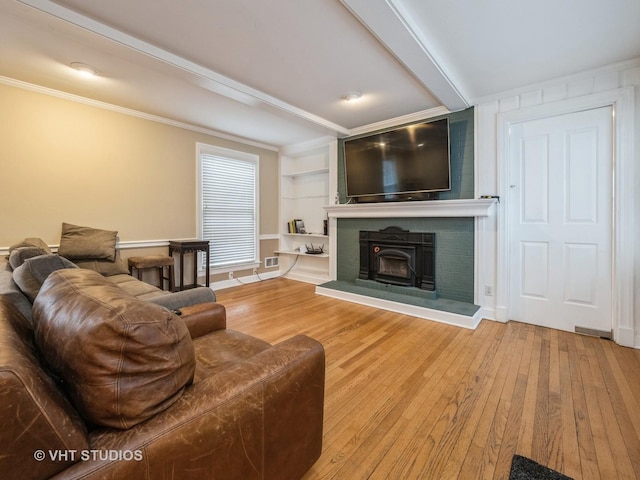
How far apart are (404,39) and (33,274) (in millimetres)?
2549

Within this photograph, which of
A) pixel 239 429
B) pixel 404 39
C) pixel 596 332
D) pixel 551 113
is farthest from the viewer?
pixel 551 113

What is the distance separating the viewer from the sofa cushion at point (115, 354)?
2.25 feet

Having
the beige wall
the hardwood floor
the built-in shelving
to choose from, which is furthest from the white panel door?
the beige wall

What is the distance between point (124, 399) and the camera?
2.28 feet

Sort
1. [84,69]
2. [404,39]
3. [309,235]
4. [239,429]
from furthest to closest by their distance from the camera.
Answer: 1. [309,235]
2. [84,69]
3. [404,39]
4. [239,429]

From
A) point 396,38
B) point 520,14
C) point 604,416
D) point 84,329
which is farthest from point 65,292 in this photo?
point 520,14

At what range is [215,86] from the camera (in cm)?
274

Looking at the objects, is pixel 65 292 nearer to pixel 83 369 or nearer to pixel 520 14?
pixel 83 369

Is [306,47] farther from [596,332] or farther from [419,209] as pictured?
[596,332]

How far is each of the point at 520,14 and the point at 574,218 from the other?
6.26ft

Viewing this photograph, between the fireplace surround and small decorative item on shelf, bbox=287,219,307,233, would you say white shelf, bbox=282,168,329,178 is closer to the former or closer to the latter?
small decorative item on shelf, bbox=287,219,307,233

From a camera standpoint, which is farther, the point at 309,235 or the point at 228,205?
the point at 309,235

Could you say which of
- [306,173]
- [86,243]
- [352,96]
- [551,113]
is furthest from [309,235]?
[551,113]

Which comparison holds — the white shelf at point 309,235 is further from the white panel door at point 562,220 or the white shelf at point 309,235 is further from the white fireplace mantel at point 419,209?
the white panel door at point 562,220
